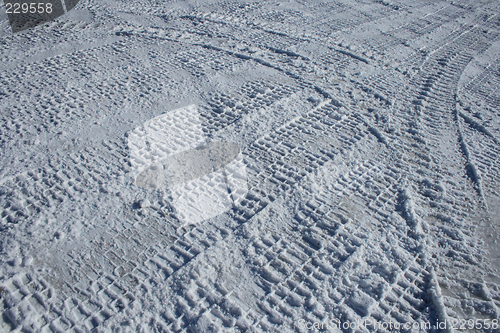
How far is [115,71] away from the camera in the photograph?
3.96 meters

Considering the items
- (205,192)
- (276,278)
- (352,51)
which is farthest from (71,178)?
(352,51)

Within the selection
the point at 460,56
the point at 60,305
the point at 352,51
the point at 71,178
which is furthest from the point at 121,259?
the point at 460,56

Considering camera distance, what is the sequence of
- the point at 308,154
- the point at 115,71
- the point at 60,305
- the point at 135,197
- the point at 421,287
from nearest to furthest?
the point at 60,305 → the point at 421,287 → the point at 135,197 → the point at 308,154 → the point at 115,71

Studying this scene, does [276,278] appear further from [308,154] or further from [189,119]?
[189,119]

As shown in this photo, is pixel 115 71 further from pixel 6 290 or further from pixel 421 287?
pixel 421 287

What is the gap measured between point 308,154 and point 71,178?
5.88ft

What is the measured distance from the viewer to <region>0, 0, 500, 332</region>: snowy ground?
1.87 meters

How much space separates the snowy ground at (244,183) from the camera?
187cm

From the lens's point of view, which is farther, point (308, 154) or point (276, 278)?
point (308, 154)

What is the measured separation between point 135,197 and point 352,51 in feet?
11.2

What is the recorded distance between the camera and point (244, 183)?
2.59 m

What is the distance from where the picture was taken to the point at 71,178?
102 inches

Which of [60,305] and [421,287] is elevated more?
[421,287]

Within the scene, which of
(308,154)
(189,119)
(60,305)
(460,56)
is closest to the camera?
(60,305)
